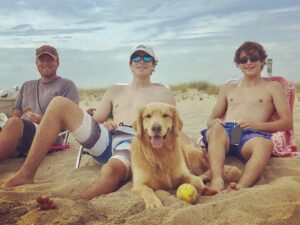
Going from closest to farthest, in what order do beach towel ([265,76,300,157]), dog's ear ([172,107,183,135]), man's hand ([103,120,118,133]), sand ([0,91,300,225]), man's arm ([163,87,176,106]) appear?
1. sand ([0,91,300,225])
2. dog's ear ([172,107,183,135])
3. man's hand ([103,120,118,133])
4. man's arm ([163,87,176,106])
5. beach towel ([265,76,300,157])

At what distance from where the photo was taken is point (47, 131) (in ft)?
14.4

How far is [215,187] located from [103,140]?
4.28 ft

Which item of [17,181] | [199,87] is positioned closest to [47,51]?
[17,181]

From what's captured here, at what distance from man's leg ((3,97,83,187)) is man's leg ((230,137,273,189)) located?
177cm

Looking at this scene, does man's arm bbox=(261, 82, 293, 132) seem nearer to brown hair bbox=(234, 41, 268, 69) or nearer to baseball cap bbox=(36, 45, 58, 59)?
brown hair bbox=(234, 41, 268, 69)

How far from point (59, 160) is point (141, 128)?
85.5 inches

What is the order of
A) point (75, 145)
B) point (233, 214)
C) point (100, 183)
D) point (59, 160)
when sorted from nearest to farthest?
point (233, 214), point (100, 183), point (59, 160), point (75, 145)

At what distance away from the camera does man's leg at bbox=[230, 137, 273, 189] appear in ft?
14.5

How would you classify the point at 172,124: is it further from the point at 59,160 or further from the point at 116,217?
the point at 59,160

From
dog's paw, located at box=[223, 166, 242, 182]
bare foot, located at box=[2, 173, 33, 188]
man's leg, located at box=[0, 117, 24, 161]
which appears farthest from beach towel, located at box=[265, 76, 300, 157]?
man's leg, located at box=[0, 117, 24, 161]

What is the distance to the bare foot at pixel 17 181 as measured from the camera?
420 cm

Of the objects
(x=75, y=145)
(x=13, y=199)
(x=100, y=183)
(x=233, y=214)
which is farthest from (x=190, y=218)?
(x=75, y=145)

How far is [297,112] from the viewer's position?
35.3 feet

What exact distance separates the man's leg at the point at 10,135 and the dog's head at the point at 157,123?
1903 mm
